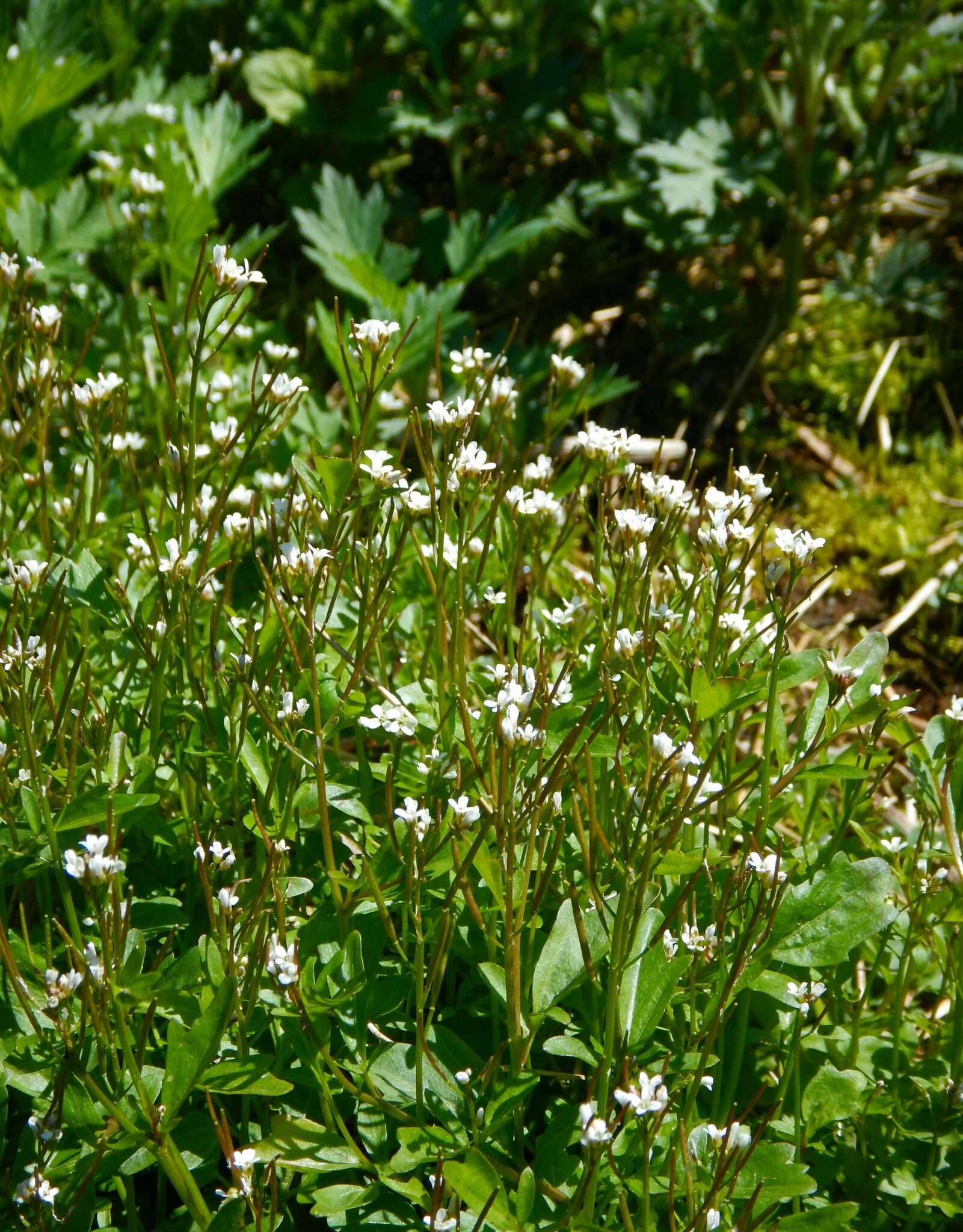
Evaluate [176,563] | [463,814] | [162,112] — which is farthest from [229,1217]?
[162,112]

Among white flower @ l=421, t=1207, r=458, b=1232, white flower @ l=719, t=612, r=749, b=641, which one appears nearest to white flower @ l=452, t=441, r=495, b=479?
white flower @ l=719, t=612, r=749, b=641

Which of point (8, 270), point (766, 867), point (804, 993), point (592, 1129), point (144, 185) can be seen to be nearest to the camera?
point (592, 1129)

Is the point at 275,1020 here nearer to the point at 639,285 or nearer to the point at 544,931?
the point at 544,931

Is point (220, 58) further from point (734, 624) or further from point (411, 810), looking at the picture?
point (411, 810)

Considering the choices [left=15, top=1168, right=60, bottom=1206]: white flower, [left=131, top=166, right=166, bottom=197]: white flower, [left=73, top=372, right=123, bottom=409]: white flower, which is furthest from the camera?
[left=131, top=166, right=166, bottom=197]: white flower

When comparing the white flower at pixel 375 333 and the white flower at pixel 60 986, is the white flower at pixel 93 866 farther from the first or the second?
the white flower at pixel 375 333

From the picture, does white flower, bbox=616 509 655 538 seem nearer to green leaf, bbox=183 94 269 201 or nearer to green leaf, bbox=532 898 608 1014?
green leaf, bbox=532 898 608 1014
